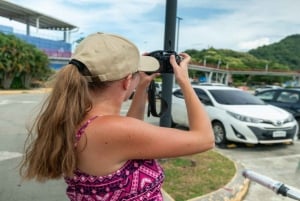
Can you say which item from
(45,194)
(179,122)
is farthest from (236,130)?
(45,194)

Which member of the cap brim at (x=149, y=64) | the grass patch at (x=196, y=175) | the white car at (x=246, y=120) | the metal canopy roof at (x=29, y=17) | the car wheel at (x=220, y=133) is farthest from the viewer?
the metal canopy roof at (x=29, y=17)

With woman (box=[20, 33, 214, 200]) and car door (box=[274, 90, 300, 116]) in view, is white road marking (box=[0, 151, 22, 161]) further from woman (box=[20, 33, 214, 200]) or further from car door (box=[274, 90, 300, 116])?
car door (box=[274, 90, 300, 116])

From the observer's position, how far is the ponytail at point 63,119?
1.46 meters

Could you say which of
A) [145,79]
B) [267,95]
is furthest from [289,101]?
[145,79]

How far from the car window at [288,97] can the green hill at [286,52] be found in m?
117

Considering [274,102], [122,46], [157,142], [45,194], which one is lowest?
[45,194]

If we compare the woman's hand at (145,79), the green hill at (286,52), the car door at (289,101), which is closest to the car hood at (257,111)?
the car door at (289,101)

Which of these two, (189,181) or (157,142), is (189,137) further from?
(189,181)

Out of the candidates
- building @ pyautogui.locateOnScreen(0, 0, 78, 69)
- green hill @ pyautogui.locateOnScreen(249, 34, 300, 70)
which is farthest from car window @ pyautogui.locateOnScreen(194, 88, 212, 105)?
green hill @ pyautogui.locateOnScreen(249, 34, 300, 70)

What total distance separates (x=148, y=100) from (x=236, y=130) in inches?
251

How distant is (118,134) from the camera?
1.41 meters

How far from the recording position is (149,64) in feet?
5.92

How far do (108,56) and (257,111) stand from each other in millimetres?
7465

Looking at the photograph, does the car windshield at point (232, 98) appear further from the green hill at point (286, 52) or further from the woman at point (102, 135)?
the green hill at point (286, 52)
